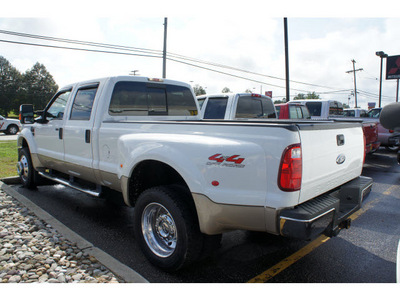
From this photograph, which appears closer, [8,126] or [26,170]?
[26,170]

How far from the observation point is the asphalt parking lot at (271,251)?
2969 mm

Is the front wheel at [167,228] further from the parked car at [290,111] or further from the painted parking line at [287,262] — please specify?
the parked car at [290,111]

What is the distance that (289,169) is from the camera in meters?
2.28

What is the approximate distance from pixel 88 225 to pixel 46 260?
1.22 m

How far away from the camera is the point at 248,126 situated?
2453 mm

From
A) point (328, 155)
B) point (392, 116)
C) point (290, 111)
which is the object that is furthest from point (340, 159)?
point (290, 111)

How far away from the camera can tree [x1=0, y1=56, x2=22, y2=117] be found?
67.9m

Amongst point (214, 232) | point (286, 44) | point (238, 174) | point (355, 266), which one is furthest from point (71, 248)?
point (286, 44)

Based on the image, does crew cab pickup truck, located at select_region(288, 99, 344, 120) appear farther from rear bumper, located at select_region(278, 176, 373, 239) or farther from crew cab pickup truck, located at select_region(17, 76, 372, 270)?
rear bumper, located at select_region(278, 176, 373, 239)

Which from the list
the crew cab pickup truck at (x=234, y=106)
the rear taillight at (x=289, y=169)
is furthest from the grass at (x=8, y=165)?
the rear taillight at (x=289, y=169)

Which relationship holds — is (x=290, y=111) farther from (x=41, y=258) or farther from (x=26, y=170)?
(x=41, y=258)

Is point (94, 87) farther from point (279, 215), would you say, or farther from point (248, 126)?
point (279, 215)

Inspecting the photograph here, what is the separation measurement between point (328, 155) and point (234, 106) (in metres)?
5.00

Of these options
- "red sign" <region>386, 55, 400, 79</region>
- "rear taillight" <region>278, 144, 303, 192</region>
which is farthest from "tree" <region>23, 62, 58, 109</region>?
"rear taillight" <region>278, 144, 303, 192</region>
